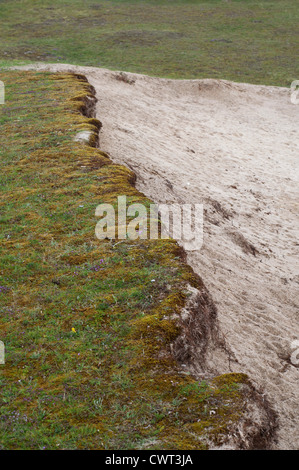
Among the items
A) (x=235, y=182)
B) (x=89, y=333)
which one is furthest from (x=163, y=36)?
(x=89, y=333)

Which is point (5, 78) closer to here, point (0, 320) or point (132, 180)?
point (132, 180)

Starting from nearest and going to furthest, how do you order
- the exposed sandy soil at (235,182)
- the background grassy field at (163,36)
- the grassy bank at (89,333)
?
the grassy bank at (89,333), the exposed sandy soil at (235,182), the background grassy field at (163,36)

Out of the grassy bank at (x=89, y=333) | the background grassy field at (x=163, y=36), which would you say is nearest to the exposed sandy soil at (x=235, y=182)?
the grassy bank at (x=89, y=333)

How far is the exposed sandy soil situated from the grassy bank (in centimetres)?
134

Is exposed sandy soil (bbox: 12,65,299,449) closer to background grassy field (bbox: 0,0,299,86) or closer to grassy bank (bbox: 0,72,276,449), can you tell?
grassy bank (bbox: 0,72,276,449)

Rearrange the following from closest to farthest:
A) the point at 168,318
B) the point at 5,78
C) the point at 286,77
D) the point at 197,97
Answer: the point at 168,318 → the point at 5,78 → the point at 197,97 → the point at 286,77

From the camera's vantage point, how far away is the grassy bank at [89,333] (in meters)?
5.34

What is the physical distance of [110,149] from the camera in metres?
14.1

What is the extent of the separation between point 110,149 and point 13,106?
4576 millimetres

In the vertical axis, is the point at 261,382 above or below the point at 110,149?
below

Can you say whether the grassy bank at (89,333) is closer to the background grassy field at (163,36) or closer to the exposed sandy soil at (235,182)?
the exposed sandy soil at (235,182)

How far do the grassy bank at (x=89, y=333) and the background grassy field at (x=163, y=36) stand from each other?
2012 centimetres

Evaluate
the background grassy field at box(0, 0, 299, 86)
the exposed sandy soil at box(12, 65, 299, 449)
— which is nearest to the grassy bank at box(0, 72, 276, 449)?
the exposed sandy soil at box(12, 65, 299, 449)

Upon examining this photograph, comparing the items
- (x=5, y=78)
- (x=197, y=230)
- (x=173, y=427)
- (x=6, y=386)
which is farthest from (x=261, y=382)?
(x=5, y=78)
